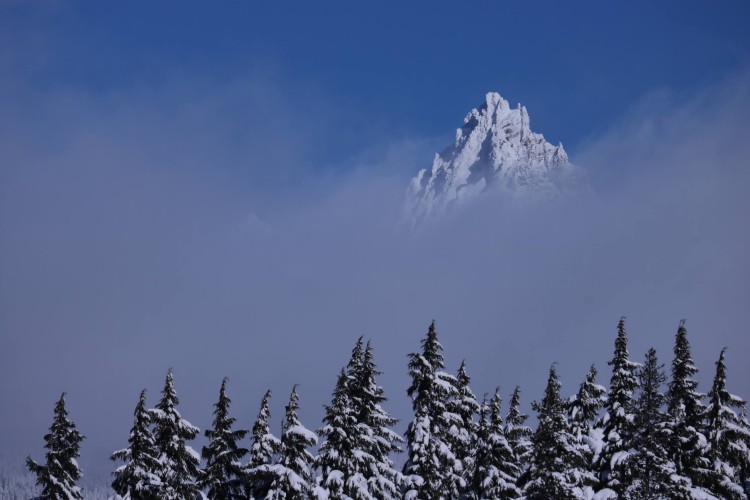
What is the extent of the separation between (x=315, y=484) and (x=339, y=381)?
18.1ft

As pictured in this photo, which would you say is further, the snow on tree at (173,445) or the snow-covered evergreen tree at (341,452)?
the snow on tree at (173,445)

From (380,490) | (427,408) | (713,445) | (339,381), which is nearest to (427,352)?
(427,408)

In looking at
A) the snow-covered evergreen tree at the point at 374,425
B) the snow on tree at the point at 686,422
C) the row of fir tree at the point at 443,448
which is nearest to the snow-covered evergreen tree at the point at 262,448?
the row of fir tree at the point at 443,448

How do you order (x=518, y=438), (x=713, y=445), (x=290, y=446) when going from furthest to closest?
(x=518, y=438) < (x=290, y=446) < (x=713, y=445)

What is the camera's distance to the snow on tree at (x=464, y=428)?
39781 mm

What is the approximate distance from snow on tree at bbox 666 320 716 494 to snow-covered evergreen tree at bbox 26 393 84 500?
30069 millimetres

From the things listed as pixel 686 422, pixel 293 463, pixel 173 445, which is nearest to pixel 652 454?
pixel 686 422

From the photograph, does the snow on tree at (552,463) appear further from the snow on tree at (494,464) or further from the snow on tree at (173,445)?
the snow on tree at (173,445)

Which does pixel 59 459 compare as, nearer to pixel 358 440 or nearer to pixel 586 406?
pixel 358 440

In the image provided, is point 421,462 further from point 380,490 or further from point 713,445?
point 713,445

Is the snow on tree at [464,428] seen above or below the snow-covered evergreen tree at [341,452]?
above

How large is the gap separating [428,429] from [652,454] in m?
12.3

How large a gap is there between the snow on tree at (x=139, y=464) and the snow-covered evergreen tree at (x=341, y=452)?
30.5 feet

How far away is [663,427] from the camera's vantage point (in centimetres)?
3005
